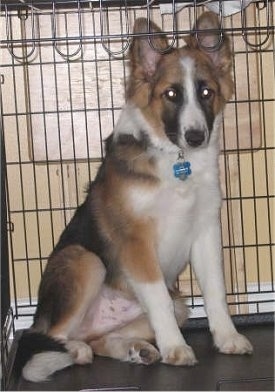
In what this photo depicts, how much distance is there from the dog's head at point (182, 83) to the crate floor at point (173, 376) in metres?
0.74

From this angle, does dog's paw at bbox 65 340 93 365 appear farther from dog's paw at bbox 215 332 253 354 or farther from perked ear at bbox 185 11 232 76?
perked ear at bbox 185 11 232 76

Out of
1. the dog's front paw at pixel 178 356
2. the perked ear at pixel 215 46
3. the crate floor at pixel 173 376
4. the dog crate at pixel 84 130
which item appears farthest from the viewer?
the dog crate at pixel 84 130

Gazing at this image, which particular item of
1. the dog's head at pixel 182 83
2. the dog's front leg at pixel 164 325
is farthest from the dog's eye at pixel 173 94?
the dog's front leg at pixel 164 325

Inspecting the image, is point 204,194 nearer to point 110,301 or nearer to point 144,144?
point 144,144

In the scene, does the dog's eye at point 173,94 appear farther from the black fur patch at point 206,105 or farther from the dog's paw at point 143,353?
the dog's paw at point 143,353

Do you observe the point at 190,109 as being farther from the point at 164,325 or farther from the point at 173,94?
the point at 164,325

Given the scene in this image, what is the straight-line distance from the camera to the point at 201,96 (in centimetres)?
258

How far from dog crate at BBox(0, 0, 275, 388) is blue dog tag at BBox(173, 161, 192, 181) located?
72 centimetres

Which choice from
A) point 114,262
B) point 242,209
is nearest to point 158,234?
point 114,262

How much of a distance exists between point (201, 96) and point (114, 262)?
66 cm

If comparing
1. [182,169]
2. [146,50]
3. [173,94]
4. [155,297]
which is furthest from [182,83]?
[155,297]

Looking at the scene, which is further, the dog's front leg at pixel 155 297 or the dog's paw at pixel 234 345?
the dog's paw at pixel 234 345

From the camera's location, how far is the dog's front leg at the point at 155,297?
2482mm

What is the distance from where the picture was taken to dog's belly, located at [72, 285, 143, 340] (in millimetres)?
2738
